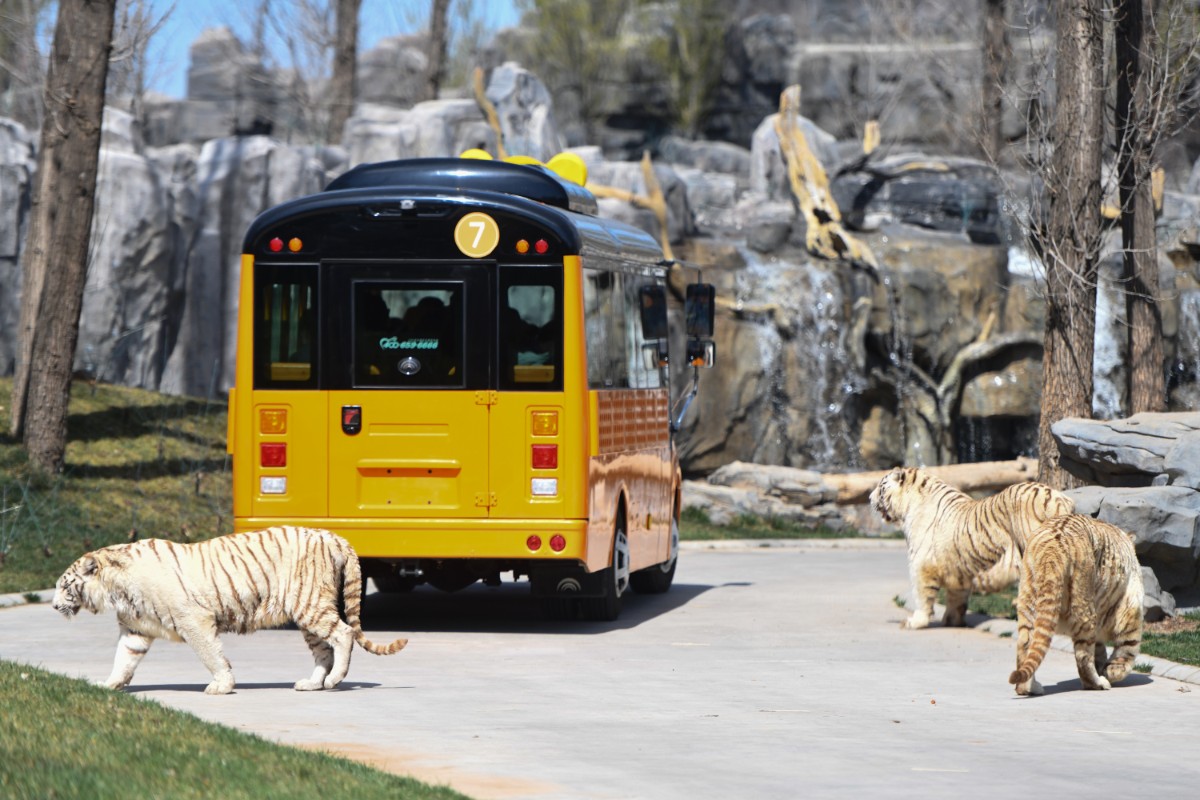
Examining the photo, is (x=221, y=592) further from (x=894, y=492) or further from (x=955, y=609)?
(x=955, y=609)

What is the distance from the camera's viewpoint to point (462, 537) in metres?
13.4

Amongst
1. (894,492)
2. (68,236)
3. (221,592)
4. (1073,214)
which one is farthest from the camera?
(68,236)

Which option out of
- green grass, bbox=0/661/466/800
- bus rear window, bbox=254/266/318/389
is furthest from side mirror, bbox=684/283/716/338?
green grass, bbox=0/661/466/800

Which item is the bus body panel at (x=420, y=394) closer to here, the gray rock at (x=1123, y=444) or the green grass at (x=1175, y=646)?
the green grass at (x=1175, y=646)

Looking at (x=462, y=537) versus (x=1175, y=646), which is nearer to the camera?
(x=1175, y=646)

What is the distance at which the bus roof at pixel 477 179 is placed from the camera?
1470 centimetres

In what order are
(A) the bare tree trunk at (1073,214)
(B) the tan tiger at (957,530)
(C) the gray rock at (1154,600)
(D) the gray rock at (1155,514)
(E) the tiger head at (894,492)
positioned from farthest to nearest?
(A) the bare tree trunk at (1073,214)
(E) the tiger head at (894,492)
(C) the gray rock at (1154,600)
(D) the gray rock at (1155,514)
(B) the tan tiger at (957,530)

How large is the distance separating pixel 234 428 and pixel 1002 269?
65.1 feet

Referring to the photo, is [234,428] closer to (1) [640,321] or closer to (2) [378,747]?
(1) [640,321]

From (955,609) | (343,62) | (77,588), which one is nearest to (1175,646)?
(955,609)

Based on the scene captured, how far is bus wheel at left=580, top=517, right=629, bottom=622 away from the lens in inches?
563

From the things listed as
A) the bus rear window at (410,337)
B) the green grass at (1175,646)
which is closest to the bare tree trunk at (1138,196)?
the green grass at (1175,646)

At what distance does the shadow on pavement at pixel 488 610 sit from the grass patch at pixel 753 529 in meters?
5.63

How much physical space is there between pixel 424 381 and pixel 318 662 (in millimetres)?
3428
